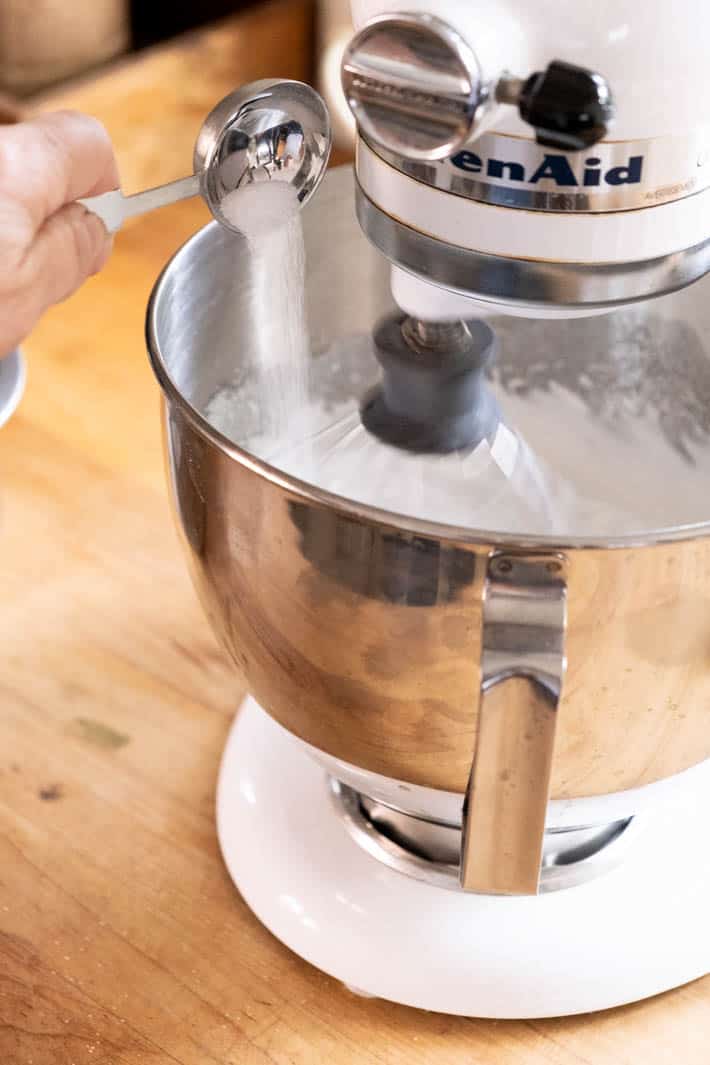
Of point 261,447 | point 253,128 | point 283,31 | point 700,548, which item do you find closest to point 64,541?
point 261,447

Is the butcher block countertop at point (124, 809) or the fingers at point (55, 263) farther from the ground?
the fingers at point (55, 263)

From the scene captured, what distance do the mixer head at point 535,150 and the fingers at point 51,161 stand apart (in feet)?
0.39

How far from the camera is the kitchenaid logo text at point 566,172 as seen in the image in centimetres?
33

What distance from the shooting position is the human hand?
0.44 meters

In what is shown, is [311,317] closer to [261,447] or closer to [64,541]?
[261,447]

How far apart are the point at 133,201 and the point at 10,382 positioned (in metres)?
0.11

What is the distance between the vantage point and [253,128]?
0.42 metres

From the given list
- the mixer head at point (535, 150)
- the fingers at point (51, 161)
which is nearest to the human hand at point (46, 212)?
the fingers at point (51, 161)

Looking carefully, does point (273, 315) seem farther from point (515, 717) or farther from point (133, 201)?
point (515, 717)

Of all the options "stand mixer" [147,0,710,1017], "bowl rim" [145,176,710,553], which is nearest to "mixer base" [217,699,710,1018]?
"stand mixer" [147,0,710,1017]

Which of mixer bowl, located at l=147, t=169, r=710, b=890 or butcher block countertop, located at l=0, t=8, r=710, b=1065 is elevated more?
mixer bowl, located at l=147, t=169, r=710, b=890

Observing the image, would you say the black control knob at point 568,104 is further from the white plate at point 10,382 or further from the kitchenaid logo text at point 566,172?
the white plate at point 10,382

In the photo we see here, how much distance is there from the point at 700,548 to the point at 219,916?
0.78 ft

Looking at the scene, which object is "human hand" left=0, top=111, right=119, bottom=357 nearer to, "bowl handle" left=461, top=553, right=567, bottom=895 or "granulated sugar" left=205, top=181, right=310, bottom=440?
"granulated sugar" left=205, top=181, right=310, bottom=440
